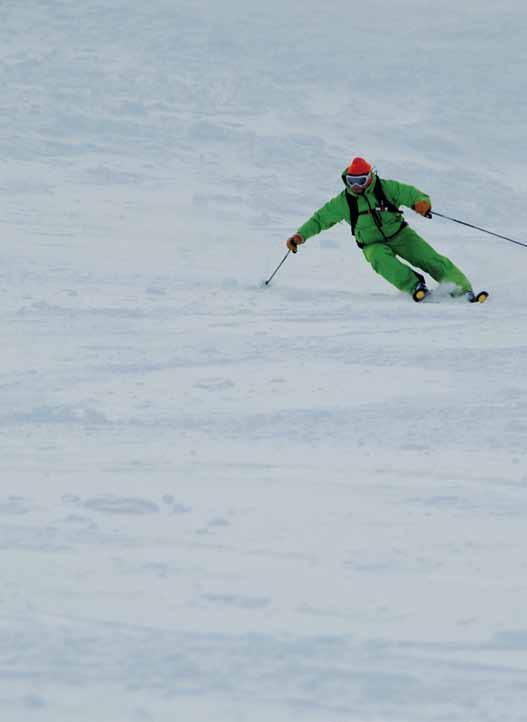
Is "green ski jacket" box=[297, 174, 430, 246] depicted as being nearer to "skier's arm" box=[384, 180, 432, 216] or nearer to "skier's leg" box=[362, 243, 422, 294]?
"skier's arm" box=[384, 180, 432, 216]

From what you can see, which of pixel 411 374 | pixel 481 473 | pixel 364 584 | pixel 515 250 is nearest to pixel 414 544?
pixel 364 584

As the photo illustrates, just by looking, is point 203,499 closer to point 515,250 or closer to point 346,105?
point 515,250

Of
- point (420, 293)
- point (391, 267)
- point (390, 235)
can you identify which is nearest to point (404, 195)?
point (390, 235)

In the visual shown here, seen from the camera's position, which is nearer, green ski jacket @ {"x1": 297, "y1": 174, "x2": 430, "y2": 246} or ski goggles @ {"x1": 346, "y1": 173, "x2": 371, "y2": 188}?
ski goggles @ {"x1": 346, "y1": 173, "x2": 371, "y2": 188}

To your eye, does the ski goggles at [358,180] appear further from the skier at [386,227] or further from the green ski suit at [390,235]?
the green ski suit at [390,235]

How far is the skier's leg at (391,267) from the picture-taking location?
26.0 ft

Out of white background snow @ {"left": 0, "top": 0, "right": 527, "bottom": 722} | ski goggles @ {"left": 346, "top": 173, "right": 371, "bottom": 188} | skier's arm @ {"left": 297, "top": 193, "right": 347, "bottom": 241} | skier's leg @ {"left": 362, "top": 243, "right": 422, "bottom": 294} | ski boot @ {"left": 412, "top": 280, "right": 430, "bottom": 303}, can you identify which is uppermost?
ski goggles @ {"left": 346, "top": 173, "right": 371, "bottom": 188}

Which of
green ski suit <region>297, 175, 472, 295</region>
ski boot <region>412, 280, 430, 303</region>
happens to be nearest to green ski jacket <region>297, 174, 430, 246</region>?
green ski suit <region>297, 175, 472, 295</region>

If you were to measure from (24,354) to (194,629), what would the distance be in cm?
307

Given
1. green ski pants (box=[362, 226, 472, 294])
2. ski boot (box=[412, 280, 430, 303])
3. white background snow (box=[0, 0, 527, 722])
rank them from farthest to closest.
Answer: green ski pants (box=[362, 226, 472, 294]), ski boot (box=[412, 280, 430, 303]), white background snow (box=[0, 0, 527, 722])

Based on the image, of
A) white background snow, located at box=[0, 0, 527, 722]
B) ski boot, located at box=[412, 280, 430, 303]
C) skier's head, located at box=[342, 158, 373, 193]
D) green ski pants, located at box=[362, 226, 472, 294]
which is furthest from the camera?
green ski pants, located at box=[362, 226, 472, 294]

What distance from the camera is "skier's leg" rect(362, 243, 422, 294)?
7930 mm

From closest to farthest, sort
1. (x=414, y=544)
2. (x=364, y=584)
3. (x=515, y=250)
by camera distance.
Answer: (x=364, y=584), (x=414, y=544), (x=515, y=250)

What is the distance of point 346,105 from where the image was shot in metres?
17.4
